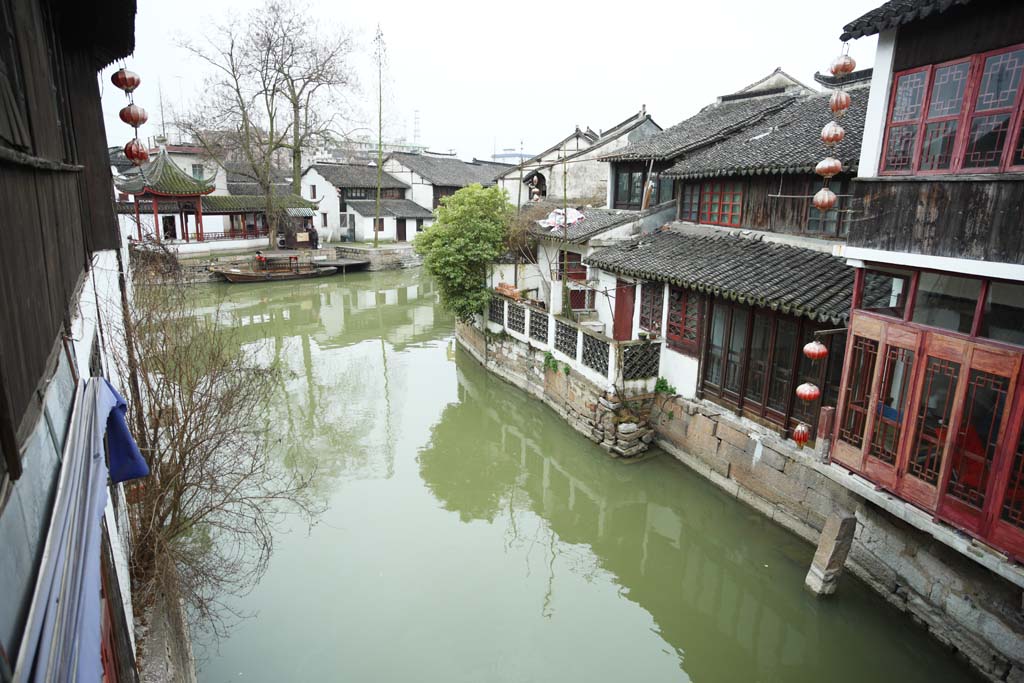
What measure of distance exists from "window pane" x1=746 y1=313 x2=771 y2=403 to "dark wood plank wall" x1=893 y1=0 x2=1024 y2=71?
155 inches

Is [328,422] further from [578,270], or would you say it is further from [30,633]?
[30,633]

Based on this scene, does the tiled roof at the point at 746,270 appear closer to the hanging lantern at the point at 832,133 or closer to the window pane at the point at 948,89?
the hanging lantern at the point at 832,133

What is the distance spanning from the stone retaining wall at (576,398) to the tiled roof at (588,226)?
2704 mm

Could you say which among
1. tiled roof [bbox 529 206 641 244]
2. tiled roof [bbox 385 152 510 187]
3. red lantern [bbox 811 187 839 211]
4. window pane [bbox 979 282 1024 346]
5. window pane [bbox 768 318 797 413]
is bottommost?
window pane [bbox 768 318 797 413]

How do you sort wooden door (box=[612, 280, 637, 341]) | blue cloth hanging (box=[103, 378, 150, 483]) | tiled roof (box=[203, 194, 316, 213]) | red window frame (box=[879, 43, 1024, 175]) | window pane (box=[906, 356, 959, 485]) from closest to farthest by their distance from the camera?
blue cloth hanging (box=[103, 378, 150, 483])
red window frame (box=[879, 43, 1024, 175])
window pane (box=[906, 356, 959, 485])
wooden door (box=[612, 280, 637, 341])
tiled roof (box=[203, 194, 316, 213])

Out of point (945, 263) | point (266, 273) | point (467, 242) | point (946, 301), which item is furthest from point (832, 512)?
point (266, 273)

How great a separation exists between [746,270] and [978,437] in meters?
4.21

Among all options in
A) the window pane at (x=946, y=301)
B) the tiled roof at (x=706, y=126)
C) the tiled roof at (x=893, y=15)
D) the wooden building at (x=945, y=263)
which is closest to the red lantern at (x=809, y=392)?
the wooden building at (x=945, y=263)

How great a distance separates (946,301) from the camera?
6371mm

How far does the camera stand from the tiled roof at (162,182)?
2758 cm

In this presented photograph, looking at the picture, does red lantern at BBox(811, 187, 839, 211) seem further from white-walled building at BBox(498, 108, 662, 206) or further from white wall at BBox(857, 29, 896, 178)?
white-walled building at BBox(498, 108, 662, 206)

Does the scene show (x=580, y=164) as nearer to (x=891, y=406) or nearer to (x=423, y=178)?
(x=891, y=406)

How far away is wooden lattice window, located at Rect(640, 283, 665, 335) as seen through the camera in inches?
458

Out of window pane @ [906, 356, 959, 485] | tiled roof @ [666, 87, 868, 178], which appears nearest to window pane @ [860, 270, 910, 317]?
window pane @ [906, 356, 959, 485]
